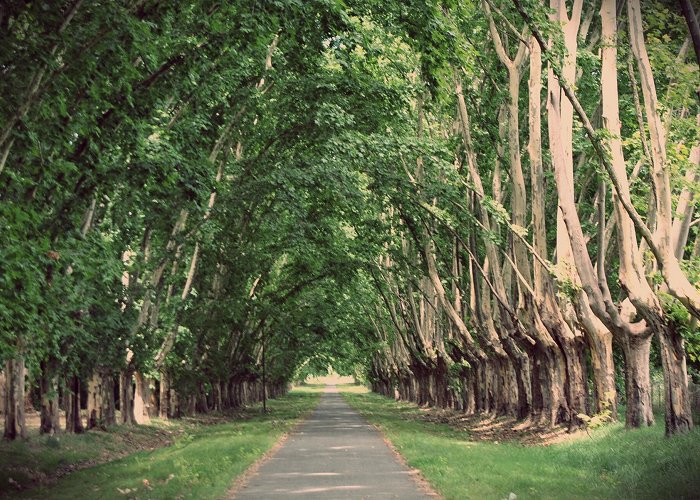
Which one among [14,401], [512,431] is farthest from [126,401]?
[512,431]

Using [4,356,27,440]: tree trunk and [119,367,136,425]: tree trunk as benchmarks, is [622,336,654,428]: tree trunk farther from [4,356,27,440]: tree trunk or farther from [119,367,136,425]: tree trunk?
[119,367,136,425]: tree trunk

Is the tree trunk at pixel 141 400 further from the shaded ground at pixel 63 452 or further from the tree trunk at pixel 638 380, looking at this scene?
the tree trunk at pixel 638 380

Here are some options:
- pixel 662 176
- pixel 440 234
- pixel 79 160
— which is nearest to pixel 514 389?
pixel 440 234

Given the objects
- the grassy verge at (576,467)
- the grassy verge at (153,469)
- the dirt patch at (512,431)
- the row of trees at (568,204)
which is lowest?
the dirt patch at (512,431)

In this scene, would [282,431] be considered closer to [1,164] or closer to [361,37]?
[361,37]

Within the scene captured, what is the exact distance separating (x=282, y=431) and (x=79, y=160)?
1683cm

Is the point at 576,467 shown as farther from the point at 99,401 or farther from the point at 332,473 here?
the point at 99,401

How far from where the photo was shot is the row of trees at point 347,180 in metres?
13.4

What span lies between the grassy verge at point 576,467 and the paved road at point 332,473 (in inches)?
21.0

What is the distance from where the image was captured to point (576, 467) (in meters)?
16.5

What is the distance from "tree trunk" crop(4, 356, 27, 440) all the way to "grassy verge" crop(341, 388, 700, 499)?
8.35 metres

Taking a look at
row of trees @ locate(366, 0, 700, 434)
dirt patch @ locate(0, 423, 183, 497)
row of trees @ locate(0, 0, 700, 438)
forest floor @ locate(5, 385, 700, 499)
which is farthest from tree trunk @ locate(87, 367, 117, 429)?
row of trees @ locate(366, 0, 700, 434)

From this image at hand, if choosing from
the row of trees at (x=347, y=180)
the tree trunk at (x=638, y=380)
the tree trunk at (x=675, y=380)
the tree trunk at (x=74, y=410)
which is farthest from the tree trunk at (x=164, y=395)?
the tree trunk at (x=675, y=380)

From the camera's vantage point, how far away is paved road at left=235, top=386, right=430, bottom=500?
13.0m
